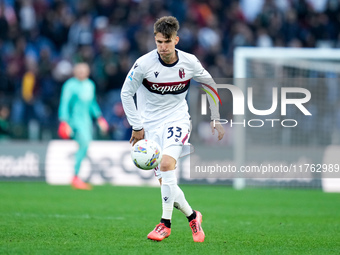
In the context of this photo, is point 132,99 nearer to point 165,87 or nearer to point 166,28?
point 165,87

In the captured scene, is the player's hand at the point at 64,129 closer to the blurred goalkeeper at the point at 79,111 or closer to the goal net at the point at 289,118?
the blurred goalkeeper at the point at 79,111

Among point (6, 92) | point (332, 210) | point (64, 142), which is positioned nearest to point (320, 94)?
point (332, 210)

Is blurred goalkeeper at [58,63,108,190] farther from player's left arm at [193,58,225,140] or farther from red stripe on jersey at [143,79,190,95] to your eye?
red stripe on jersey at [143,79,190,95]

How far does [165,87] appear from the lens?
7.27m

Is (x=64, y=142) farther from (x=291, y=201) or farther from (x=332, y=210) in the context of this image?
(x=332, y=210)

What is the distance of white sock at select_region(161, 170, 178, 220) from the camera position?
7.14 metres

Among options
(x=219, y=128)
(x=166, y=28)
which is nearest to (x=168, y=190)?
(x=219, y=128)

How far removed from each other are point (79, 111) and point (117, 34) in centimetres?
608

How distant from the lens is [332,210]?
11.1 metres

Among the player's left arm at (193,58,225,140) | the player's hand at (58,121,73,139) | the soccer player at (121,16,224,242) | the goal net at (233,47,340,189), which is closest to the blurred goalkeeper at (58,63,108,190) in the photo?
the player's hand at (58,121,73,139)

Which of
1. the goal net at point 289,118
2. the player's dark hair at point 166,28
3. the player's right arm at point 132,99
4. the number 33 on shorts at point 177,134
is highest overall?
the player's dark hair at point 166,28

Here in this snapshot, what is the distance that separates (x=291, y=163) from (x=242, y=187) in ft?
4.25

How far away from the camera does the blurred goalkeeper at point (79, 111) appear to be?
46.3 ft

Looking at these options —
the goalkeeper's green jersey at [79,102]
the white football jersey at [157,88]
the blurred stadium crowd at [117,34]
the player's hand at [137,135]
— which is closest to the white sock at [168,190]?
the player's hand at [137,135]
